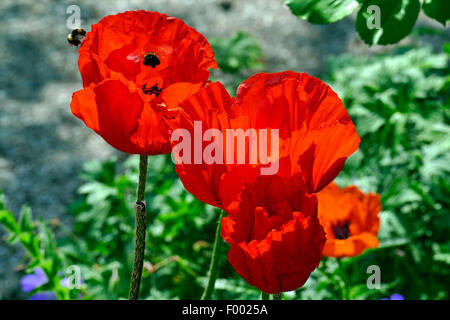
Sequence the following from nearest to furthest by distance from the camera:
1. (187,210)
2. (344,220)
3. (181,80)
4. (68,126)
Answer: (181,80), (344,220), (187,210), (68,126)

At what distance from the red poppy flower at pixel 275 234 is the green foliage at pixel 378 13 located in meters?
0.46

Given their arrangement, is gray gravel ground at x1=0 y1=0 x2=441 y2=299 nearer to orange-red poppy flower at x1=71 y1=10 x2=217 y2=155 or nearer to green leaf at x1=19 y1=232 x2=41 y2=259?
green leaf at x1=19 y1=232 x2=41 y2=259

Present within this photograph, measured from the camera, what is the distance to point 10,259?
2818 millimetres

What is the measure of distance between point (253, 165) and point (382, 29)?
512 mm

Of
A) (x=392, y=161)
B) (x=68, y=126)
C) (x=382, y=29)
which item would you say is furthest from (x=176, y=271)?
(x=68, y=126)

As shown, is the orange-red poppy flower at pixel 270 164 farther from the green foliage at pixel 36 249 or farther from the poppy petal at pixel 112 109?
the green foliage at pixel 36 249

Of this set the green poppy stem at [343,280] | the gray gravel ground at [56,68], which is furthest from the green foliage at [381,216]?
the gray gravel ground at [56,68]

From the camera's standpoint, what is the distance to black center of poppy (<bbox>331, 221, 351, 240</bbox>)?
149 centimetres

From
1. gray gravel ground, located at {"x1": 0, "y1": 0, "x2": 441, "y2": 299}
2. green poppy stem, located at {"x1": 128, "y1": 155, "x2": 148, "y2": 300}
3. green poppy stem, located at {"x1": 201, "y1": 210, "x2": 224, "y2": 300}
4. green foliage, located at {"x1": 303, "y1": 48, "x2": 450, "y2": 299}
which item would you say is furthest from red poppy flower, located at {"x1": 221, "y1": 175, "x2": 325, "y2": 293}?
gray gravel ground, located at {"x1": 0, "y1": 0, "x2": 441, "y2": 299}

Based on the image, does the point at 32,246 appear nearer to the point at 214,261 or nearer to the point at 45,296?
the point at 45,296

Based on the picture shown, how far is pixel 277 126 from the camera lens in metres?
0.80

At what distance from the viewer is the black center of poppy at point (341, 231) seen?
4.88 feet

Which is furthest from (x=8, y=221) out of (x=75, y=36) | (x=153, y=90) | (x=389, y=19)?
(x=389, y=19)
